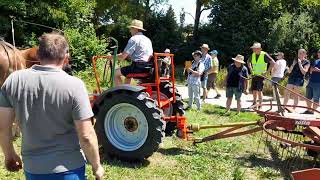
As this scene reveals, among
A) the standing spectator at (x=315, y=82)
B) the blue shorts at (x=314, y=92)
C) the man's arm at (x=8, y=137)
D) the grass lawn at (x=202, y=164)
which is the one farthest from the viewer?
the blue shorts at (x=314, y=92)

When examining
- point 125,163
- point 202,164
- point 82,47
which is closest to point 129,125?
point 125,163

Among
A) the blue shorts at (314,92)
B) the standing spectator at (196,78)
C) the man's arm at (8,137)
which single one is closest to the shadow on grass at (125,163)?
the man's arm at (8,137)

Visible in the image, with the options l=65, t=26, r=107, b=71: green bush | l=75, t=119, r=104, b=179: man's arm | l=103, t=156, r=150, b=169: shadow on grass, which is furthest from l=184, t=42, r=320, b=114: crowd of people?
l=75, t=119, r=104, b=179: man's arm

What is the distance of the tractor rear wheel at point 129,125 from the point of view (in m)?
6.27

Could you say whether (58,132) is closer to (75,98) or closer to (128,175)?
(75,98)

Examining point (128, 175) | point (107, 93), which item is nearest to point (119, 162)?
point (128, 175)

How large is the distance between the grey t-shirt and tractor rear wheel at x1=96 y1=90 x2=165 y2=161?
310 centimetres

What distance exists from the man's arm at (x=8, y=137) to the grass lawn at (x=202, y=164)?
2321 mm

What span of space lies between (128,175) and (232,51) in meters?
22.6

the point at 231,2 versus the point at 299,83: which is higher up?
the point at 231,2

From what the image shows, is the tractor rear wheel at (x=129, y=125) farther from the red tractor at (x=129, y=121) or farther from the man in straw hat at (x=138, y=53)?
the man in straw hat at (x=138, y=53)

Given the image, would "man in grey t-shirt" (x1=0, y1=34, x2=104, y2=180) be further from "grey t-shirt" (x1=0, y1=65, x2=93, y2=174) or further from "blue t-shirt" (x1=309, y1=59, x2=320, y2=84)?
"blue t-shirt" (x1=309, y1=59, x2=320, y2=84)

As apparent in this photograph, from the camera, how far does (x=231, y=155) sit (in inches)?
285

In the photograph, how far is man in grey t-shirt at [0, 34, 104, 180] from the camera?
304 cm
